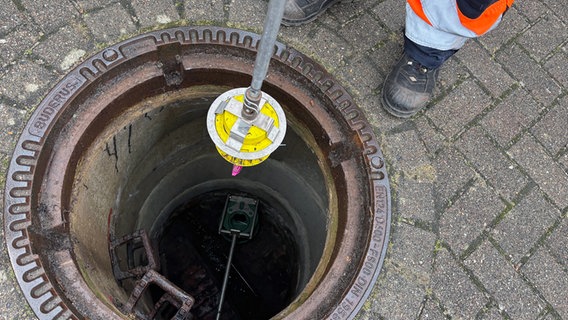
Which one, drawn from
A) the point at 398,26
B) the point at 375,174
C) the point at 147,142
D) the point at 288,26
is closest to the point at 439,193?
the point at 375,174

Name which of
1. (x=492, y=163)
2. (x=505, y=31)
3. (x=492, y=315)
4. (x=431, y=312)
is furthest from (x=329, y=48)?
(x=492, y=315)

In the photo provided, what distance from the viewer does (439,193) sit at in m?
2.35

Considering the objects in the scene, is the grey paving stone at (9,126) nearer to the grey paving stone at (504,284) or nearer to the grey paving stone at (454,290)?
the grey paving stone at (454,290)

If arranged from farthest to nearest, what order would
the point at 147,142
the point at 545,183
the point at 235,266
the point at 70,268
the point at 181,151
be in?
1. the point at 235,266
2. the point at 181,151
3. the point at 147,142
4. the point at 545,183
5. the point at 70,268

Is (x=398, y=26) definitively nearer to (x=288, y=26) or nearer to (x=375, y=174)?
(x=288, y=26)

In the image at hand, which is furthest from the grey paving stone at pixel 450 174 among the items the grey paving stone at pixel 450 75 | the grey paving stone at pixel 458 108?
the grey paving stone at pixel 450 75

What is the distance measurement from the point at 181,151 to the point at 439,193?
187 centimetres

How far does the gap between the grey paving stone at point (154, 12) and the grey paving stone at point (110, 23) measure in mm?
62

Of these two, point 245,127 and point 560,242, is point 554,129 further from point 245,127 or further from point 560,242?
point 245,127

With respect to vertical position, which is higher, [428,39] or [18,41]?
[18,41]

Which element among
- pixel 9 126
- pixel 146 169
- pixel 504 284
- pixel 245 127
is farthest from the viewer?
pixel 146 169

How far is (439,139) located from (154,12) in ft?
5.51

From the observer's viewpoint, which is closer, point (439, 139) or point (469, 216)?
point (469, 216)

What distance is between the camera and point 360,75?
249 centimetres
